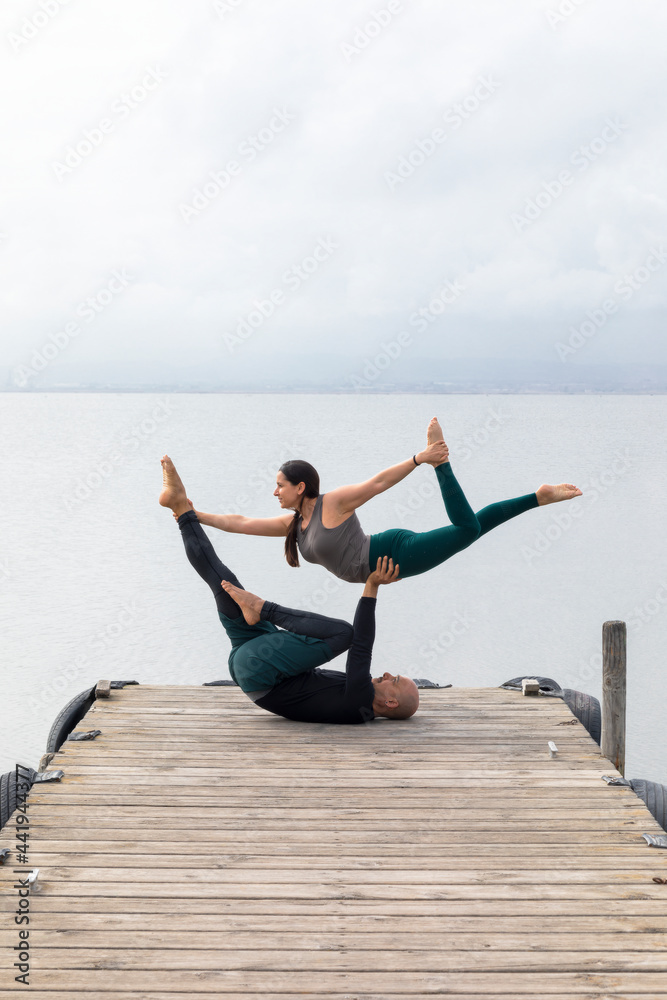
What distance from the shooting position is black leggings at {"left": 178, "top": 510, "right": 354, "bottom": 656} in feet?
20.8

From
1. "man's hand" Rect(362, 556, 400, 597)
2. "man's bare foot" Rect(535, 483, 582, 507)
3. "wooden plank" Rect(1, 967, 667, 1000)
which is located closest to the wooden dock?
"wooden plank" Rect(1, 967, 667, 1000)

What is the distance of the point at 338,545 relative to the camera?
21.1ft

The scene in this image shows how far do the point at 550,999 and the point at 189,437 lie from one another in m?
51.7

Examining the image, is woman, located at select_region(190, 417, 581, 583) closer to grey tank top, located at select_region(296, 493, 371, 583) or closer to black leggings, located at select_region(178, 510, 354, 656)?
grey tank top, located at select_region(296, 493, 371, 583)

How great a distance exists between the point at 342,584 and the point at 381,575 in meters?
13.5

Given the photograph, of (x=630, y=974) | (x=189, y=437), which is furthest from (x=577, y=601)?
(x=189, y=437)

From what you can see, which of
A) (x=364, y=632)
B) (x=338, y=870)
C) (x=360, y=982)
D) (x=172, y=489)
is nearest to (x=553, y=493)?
(x=364, y=632)

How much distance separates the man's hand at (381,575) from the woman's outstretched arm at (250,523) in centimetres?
79

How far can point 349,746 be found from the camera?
5875mm

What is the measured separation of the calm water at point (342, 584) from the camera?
1385 cm

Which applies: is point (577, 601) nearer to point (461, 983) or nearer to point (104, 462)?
point (461, 983)
